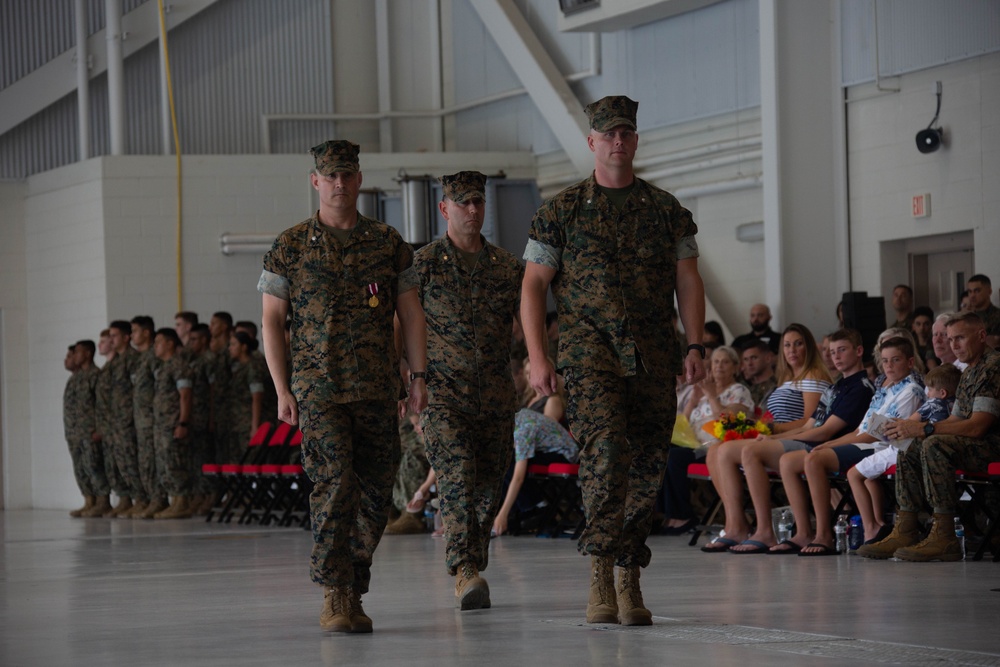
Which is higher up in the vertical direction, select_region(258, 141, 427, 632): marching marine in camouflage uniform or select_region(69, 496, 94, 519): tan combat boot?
select_region(258, 141, 427, 632): marching marine in camouflage uniform

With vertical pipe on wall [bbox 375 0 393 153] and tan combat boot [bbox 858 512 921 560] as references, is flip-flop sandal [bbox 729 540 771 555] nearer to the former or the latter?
tan combat boot [bbox 858 512 921 560]

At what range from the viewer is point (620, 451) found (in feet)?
17.3

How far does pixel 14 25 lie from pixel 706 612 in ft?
51.1

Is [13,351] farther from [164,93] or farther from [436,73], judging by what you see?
[436,73]

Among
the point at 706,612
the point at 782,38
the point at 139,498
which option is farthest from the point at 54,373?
the point at 706,612

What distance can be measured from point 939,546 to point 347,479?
12.4 ft

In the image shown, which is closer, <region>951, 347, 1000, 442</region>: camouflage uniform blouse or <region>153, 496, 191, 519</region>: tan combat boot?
<region>951, 347, 1000, 442</region>: camouflage uniform blouse

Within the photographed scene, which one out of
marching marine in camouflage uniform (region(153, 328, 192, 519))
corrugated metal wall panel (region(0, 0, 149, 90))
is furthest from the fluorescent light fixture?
corrugated metal wall panel (region(0, 0, 149, 90))

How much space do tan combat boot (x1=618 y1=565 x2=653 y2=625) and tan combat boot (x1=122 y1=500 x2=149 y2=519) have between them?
445 inches

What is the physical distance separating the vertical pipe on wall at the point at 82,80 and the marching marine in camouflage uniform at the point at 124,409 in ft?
10.0

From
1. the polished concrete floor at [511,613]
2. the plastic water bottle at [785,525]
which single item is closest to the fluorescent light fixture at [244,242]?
the polished concrete floor at [511,613]

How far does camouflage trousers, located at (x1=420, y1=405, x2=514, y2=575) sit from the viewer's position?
6.41 m

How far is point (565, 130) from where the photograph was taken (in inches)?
664

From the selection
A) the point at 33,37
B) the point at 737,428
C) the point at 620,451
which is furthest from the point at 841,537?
the point at 33,37
